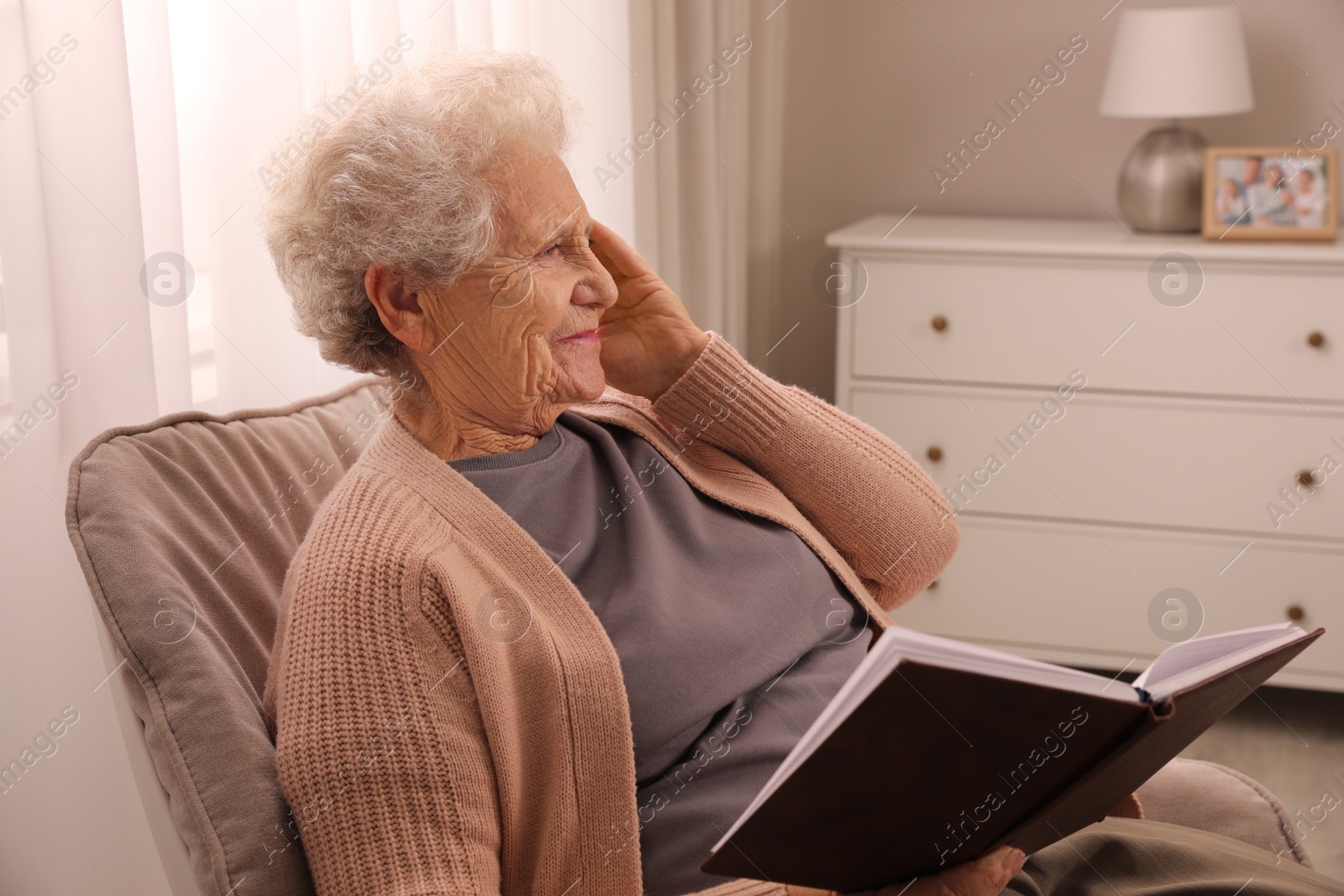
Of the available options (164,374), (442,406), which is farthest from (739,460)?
(164,374)

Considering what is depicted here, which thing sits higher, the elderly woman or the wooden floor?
the elderly woman

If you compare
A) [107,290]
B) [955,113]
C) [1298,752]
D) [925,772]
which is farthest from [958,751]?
[955,113]

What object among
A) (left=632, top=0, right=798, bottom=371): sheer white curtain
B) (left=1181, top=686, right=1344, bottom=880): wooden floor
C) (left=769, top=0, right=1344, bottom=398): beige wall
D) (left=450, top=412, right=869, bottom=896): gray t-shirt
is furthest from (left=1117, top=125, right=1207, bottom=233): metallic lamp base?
(left=450, top=412, right=869, bottom=896): gray t-shirt

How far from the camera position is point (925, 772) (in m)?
0.74

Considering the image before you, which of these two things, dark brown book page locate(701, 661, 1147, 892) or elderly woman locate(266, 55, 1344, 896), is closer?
dark brown book page locate(701, 661, 1147, 892)

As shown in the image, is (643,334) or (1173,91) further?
(1173,91)

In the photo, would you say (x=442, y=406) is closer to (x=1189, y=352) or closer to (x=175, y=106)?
(x=175, y=106)

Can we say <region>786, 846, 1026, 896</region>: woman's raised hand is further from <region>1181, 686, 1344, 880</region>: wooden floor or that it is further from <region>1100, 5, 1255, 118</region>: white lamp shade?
<region>1100, 5, 1255, 118</region>: white lamp shade

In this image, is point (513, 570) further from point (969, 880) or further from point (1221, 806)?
point (1221, 806)

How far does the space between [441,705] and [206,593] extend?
0.78ft

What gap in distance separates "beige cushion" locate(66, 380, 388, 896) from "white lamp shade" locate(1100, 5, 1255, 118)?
1.95m

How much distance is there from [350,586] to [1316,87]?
8.31 ft

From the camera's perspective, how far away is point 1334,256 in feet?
6.89

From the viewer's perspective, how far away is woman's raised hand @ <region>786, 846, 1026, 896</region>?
0.87 metres
